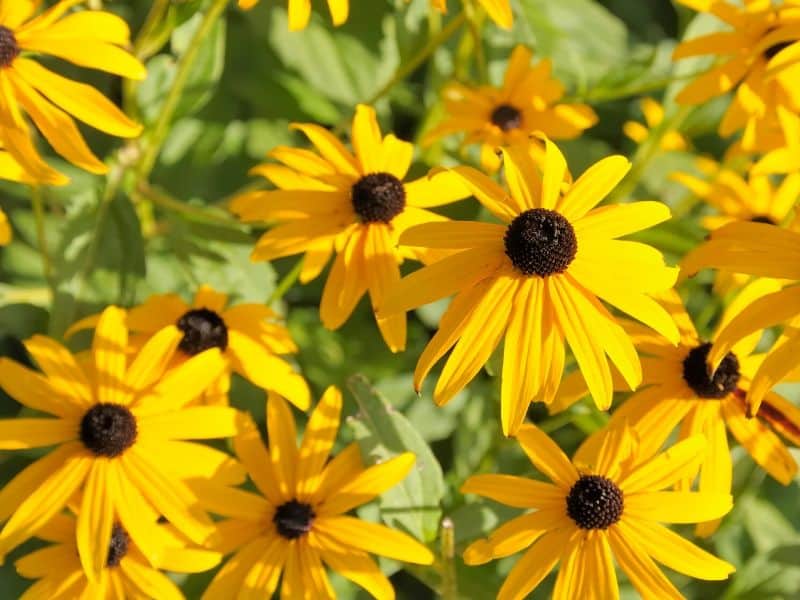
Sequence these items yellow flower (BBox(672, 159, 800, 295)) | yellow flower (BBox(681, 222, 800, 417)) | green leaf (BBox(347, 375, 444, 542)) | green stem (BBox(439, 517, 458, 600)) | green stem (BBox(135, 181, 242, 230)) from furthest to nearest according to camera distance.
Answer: yellow flower (BBox(672, 159, 800, 295)) → green stem (BBox(135, 181, 242, 230)) → green leaf (BBox(347, 375, 444, 542)) → green stem (BBox(439, 517, 458, 600)) → yellow flower (BBox(681, 222, 800, 417))

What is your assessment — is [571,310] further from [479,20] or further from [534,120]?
[479,20]

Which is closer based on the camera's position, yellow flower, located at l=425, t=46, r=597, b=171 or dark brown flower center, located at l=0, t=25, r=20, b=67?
dark brown flower center, located at l=0, t=25, r=20, b=67

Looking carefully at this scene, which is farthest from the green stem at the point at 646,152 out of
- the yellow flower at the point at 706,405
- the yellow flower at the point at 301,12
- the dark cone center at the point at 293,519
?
the dark cone center at the point at 293,519

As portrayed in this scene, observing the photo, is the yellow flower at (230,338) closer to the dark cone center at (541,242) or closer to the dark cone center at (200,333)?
the dark cone center at (200,333)

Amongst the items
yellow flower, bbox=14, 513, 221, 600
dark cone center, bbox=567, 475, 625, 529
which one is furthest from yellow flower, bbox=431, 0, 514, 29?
yellow flower, bbox=14, 513, 221, 600

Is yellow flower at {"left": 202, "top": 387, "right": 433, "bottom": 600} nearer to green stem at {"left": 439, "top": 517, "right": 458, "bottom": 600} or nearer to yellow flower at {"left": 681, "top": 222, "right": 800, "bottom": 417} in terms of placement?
green stem at {"left": 439, "top": 517, "right": 458, "bottom": 600}

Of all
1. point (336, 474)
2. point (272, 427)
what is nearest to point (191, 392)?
point (272, 427)
